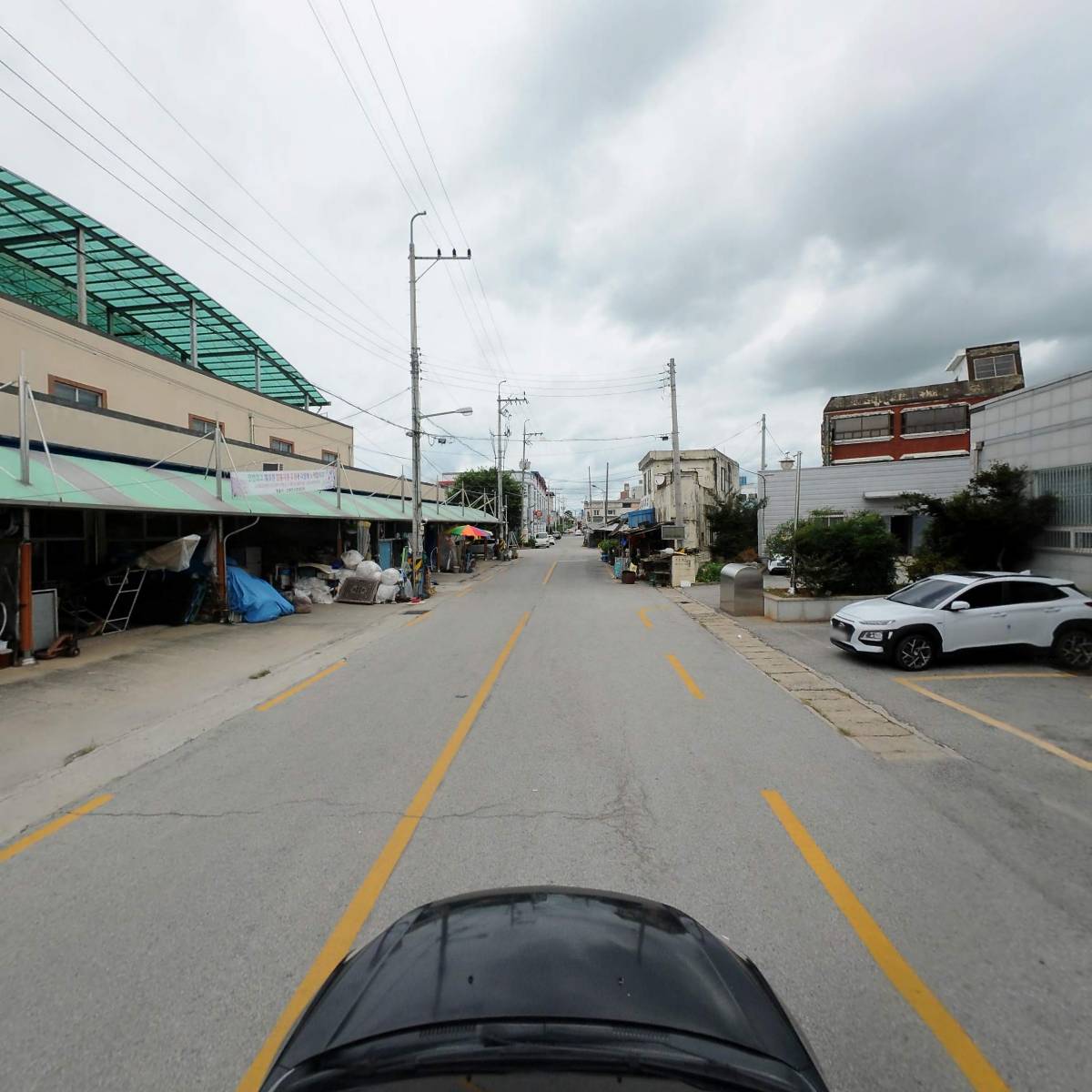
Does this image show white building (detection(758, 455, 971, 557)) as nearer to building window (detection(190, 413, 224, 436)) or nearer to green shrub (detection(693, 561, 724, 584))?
green shrub (detection(693, 561, 724, 584))

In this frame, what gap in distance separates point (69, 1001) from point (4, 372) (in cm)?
→ 1611

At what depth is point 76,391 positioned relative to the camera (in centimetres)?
1670

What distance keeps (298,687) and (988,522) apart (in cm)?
1440

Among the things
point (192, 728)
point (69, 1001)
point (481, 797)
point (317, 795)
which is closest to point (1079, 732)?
point (481, 797)

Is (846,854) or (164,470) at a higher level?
(164,470)

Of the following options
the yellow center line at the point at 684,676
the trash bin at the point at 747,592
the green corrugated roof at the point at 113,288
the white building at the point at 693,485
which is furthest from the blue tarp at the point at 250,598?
the white building at the point at 693,485

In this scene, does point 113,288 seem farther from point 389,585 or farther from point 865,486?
point 865,486

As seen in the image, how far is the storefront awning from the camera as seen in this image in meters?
10.3

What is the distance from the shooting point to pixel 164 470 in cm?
1606

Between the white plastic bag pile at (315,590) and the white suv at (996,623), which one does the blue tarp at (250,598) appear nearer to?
the white plastic bag pile at (315,590)

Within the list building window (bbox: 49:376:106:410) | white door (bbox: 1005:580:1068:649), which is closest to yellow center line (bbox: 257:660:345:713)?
building window (bbox: 49:376:106:410)

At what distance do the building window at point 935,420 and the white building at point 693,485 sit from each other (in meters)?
11.9

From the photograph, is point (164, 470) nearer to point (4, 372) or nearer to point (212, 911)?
point (4, 372)

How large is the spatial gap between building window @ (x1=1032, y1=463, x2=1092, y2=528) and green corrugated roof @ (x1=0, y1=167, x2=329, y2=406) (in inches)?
893
